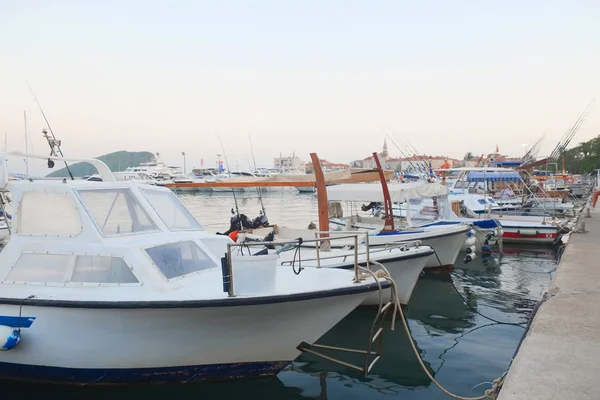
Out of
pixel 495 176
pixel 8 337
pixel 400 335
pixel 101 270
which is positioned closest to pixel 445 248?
pixel 400 335

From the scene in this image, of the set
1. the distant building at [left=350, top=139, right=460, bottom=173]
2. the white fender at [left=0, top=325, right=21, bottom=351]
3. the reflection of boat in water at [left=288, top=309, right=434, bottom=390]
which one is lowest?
the reflection of boat in water at [left=288, top=309, right=434, bottom=390]

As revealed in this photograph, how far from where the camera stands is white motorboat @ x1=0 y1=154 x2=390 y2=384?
5.64m

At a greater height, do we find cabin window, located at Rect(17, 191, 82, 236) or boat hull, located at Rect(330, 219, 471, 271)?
cabin window, located at Rect(17, 191, 82, 236)

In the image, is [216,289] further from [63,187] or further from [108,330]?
[63,187]

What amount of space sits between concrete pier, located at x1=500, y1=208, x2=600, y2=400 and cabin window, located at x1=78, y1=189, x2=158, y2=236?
5012 mm

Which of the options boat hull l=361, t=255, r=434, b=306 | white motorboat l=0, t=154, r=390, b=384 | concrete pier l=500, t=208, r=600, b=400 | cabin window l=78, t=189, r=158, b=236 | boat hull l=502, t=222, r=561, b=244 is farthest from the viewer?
boat hull l=502, t=222, r=561, b=244

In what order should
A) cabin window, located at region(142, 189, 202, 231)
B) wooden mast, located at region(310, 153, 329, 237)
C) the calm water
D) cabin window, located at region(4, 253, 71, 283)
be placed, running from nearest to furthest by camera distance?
cabin window, located at region(4, 253, 71, 283), the calm water, cabin window, located at region(142, 189, 202, 231), wooden mast, located at region(310, 153, 329, 237)

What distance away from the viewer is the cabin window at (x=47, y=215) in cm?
639

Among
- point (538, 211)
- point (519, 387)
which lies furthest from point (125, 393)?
point (538, 211)

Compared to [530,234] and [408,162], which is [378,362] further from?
[408,162]

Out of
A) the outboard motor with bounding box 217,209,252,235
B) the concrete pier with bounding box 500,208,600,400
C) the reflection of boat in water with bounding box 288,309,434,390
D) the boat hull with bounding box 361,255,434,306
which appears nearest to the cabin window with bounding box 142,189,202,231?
the reflection of boat in water with bounding box 288,309,434,390

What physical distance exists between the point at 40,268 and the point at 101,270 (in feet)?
2.77

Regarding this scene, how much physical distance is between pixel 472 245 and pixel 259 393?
1121cm

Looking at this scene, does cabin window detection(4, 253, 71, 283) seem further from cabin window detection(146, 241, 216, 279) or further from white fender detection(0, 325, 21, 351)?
cabin window detection(146, 241, 216, 279)
